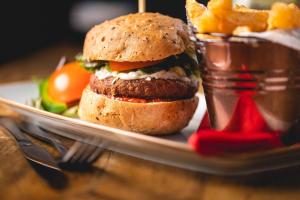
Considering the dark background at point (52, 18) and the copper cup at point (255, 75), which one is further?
the dark background at point (52, 18)

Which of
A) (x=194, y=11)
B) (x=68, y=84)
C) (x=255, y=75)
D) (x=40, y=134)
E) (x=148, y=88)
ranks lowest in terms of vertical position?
(x=68, y=84)

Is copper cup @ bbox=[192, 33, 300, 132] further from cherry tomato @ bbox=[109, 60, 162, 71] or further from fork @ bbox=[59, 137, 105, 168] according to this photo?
fork @ bbox=[59, 137, 105, 168]

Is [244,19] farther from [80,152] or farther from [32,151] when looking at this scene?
[32,151]

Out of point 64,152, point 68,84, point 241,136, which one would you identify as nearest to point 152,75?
point 64,152

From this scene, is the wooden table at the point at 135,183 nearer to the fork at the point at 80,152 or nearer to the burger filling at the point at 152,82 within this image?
the fork at the point at 80,152

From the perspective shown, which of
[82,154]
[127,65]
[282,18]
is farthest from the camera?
[127,65]

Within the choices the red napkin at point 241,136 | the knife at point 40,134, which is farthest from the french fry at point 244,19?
the knife at point 40,134
